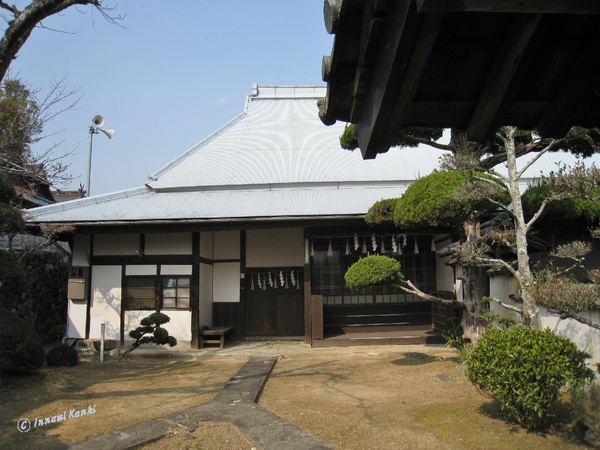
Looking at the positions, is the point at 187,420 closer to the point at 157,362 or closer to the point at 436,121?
the point at 436,121

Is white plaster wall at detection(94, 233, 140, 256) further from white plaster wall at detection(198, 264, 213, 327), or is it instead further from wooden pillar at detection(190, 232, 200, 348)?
white plaster wall at detection(198, 264, 213, 327)

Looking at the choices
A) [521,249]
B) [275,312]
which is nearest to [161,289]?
[275,312]

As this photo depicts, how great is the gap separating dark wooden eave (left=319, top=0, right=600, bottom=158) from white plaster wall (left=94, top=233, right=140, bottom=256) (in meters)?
9.91

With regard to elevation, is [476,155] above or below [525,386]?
above


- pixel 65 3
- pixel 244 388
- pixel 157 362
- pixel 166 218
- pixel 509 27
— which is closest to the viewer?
pixel 509 27

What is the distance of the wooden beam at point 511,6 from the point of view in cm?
159

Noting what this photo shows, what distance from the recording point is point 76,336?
441 inches

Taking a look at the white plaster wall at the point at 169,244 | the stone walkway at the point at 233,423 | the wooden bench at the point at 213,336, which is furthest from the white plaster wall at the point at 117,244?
the stone walkway at the point at 233,423

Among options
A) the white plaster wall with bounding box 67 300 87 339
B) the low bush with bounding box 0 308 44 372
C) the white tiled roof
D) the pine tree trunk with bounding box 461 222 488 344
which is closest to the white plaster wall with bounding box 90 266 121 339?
the white plaster wall with bounding box 67 300 87 339

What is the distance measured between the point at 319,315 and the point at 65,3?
805cm

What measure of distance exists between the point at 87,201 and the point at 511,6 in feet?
40.5

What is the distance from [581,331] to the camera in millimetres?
5898

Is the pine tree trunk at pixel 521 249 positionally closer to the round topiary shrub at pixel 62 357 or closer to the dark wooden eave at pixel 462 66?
the dark wooden eave at pixel 462 66

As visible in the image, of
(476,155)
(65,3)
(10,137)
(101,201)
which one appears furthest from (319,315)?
(65,3)
